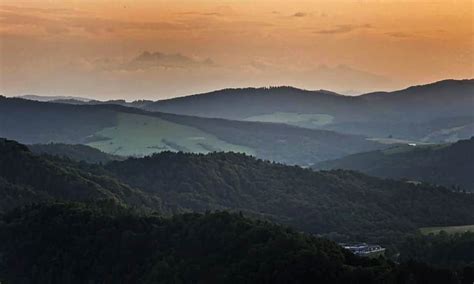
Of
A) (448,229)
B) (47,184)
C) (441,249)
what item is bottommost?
(448,229)

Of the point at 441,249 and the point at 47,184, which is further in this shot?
the point at 47,184

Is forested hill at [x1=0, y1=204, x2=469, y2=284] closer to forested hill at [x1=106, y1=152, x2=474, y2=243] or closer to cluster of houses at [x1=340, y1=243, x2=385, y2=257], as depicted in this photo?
cluster of houses at [x1=340, y1=243, x2=385, y2=257]

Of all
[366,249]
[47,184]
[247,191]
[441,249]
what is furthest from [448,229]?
[47,184]

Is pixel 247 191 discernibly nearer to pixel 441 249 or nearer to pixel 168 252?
pixel 441 249

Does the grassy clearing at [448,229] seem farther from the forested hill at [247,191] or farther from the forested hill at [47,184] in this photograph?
the forested hill at [47,184]

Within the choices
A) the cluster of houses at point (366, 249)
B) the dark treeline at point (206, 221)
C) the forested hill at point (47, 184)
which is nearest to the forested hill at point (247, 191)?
the forested hill at point (47, 184)
